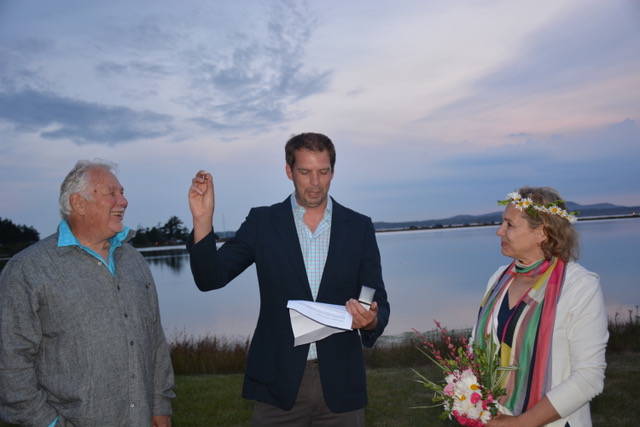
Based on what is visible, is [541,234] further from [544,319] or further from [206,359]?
[206,359]

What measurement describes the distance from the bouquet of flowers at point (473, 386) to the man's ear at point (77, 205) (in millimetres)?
1897

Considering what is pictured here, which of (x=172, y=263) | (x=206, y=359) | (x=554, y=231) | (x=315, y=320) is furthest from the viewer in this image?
(x=172, y=263)

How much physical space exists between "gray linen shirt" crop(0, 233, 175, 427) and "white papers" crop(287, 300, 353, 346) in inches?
34.5

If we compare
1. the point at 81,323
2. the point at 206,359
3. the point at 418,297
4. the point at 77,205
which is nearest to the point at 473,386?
the point at 81,323

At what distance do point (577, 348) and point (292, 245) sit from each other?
4.90 ft

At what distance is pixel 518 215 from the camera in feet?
9.20

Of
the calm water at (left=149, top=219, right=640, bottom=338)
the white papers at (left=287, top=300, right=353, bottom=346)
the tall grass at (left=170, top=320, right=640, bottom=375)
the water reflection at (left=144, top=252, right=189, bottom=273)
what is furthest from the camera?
the water reflection at (left=144, top=252, right=189, bottom=273)

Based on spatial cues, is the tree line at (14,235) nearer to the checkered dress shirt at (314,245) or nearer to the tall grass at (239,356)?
the tall grass at (239,356)

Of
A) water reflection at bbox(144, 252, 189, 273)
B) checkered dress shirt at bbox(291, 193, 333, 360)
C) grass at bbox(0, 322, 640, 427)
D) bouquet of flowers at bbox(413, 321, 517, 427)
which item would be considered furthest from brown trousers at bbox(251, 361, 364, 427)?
water reflection at bbox(144, 252, 189, 273)

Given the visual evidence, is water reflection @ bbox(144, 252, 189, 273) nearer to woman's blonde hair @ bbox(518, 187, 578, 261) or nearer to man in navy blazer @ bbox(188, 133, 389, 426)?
man in navy blazer @ bbox(188, 133, 389, 426)

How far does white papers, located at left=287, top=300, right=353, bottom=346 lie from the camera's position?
8.24 ft

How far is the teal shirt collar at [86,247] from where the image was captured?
269cm

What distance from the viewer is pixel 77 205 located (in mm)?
2768

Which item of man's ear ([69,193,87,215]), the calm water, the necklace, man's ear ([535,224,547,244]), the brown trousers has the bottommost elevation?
the calm water
